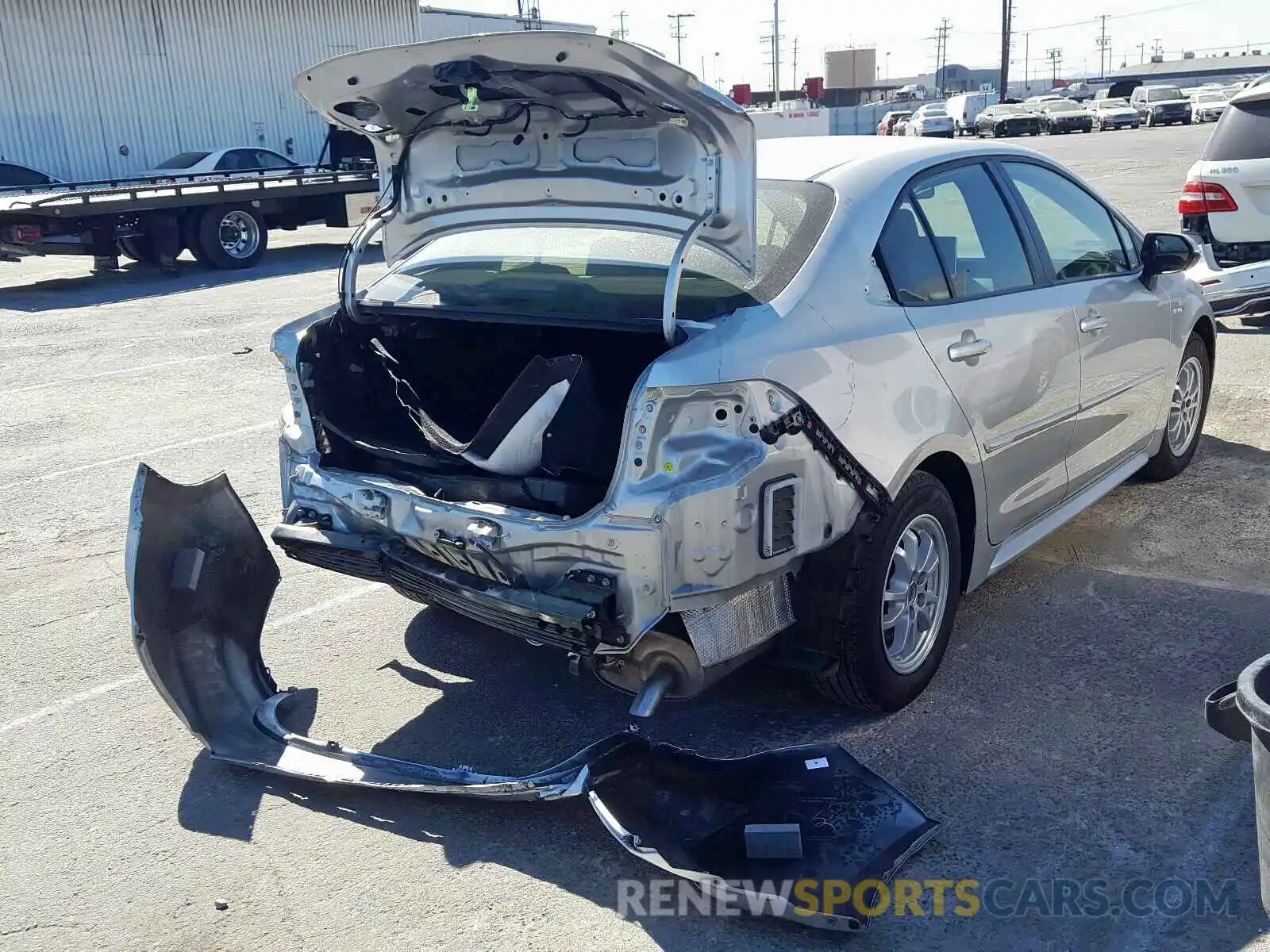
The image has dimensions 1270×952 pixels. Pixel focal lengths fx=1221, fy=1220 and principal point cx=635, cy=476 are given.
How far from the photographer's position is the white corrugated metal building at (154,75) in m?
25.9

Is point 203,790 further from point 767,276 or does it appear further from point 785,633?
point 767,276

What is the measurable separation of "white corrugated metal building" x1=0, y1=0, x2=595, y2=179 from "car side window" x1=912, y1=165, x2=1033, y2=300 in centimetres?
2375

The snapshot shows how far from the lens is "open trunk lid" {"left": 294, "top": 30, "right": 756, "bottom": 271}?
134 inches

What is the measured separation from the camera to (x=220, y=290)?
49.6 ft

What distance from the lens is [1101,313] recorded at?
15.6ft

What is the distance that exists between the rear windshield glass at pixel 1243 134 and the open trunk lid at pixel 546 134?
712cm

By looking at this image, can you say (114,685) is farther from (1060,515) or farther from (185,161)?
(185,161)

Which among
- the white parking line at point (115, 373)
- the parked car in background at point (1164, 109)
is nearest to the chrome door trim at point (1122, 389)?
the white parking line at point (115, 373)

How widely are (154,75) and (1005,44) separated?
55.7m

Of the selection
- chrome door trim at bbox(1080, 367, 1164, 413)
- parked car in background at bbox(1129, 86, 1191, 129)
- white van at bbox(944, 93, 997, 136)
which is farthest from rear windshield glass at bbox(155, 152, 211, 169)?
parked car in background at bbox(1129, 86, 1191, 129)

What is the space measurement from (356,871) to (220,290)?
13077 millimetres

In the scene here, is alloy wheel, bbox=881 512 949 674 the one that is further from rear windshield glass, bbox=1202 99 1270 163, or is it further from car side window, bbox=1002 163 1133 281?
rear windshield glass, bbox=1202 99 1270 163

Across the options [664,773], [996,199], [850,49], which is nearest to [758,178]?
[996,199]

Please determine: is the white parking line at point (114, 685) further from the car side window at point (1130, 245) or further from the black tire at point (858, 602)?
the car side window at point (1130, 245)
